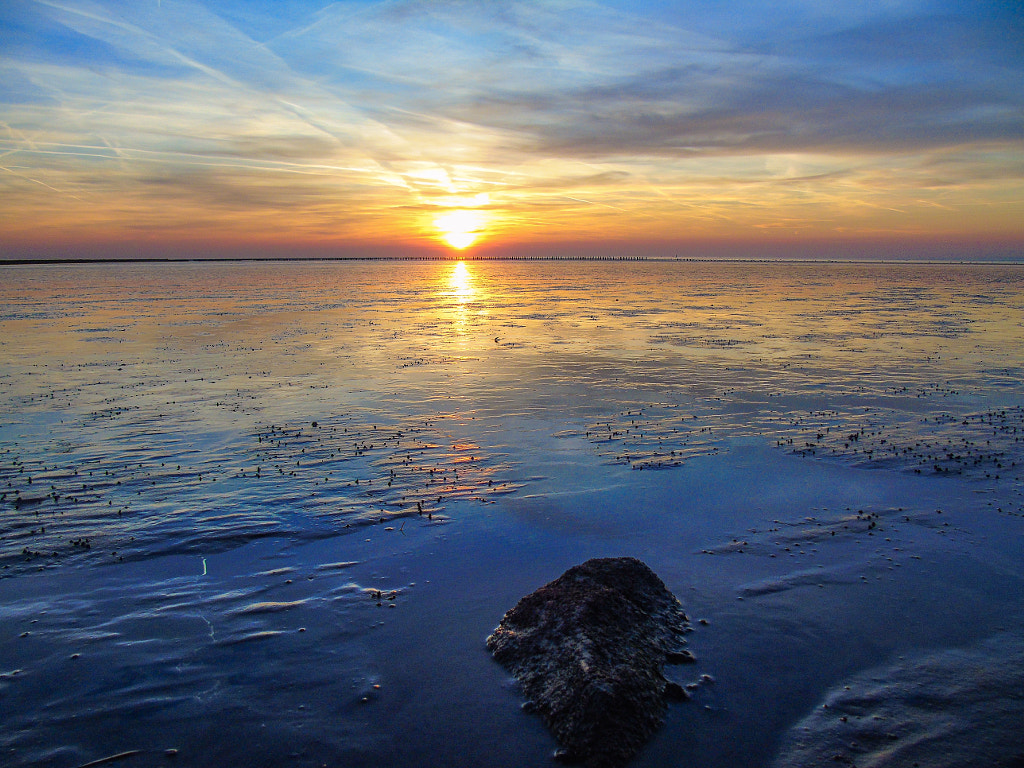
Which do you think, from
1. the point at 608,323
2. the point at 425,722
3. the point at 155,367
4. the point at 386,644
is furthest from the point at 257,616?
the point at 608,323

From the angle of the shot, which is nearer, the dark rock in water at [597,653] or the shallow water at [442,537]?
the dark rock in water at [597,653]

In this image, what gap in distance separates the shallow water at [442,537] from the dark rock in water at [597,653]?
1.00 ft

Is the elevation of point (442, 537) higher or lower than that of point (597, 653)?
lower

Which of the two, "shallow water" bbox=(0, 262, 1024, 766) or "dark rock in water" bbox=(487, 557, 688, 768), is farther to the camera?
"shallow water" bbox=(0, 262, 1024, 766)

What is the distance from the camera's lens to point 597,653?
8094mm

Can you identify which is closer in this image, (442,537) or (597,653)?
(597,653)

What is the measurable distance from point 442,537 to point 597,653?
5653 mm

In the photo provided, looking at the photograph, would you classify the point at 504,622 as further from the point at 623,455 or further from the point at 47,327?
the point at 47,327

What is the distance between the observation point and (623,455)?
18.2m

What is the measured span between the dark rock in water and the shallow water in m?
0.30

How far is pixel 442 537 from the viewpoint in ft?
43.1

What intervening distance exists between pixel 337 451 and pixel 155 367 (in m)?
18.4

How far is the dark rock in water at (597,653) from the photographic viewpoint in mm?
7344

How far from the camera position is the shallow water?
807cm
